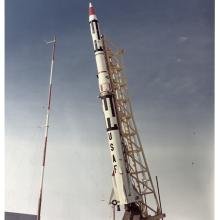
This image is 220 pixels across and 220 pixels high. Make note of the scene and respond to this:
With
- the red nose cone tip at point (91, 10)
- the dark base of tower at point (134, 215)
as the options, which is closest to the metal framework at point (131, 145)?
the dark base of tower at point (134, 215)

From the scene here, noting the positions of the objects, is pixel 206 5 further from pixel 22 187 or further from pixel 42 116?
pixel 22 187

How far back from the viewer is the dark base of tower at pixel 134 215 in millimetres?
8945

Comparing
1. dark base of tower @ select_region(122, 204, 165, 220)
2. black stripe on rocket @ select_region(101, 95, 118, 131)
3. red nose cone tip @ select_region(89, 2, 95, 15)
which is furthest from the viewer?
red nose cone tip @ select_region(89, 2, 95, 15)

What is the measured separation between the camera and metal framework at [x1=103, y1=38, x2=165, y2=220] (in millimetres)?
9242

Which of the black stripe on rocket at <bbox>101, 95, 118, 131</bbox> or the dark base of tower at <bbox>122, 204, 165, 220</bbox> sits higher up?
the black stripe on rocket at <bbox>101, 95, 118, 131</bbox>

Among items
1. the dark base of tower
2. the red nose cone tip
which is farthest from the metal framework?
the red nose cone tip

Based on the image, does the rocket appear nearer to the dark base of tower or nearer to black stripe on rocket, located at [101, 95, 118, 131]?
black stripe on rocket, located at [101, 95, 118, 131]

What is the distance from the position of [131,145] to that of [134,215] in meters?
1.83

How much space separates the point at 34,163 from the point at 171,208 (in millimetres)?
4142

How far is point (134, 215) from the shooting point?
8977mm

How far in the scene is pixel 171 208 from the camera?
351 inches

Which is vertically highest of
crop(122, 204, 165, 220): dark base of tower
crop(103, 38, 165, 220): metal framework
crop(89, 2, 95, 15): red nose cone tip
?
crop(89, 2, 95, 15): red nose cone tip

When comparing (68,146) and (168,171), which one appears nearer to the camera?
(168,171)

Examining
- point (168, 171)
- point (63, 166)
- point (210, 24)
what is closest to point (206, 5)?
point (210, 24)
